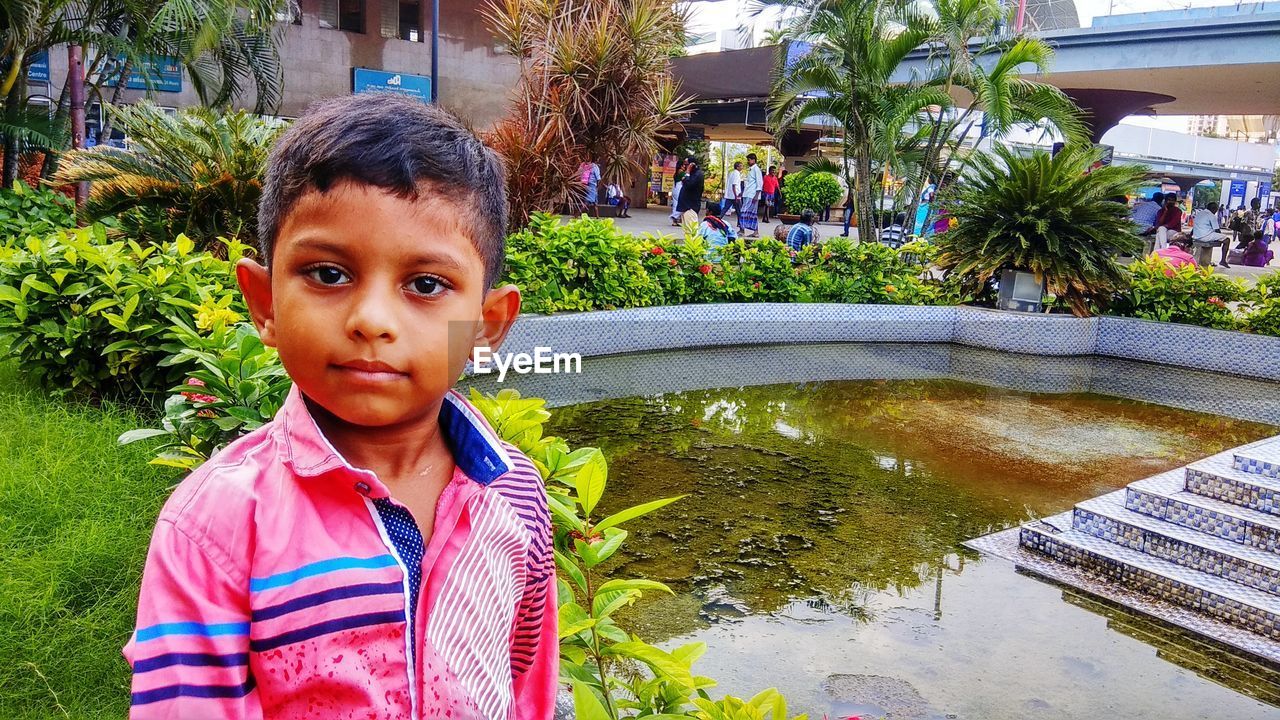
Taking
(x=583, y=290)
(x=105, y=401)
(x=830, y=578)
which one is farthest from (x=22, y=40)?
(x=830, y=578)

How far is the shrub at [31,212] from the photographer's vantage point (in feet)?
23.9

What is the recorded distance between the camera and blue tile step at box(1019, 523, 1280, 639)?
376 centimetres

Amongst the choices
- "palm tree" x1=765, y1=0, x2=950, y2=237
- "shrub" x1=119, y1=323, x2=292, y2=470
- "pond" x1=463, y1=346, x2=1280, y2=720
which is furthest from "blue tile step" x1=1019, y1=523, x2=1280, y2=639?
"palm tree" x1=765, y1=0, x2=950, y2=237

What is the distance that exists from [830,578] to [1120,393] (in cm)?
540

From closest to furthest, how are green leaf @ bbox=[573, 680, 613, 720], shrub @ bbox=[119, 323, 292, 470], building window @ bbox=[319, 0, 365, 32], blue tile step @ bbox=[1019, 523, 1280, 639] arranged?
green leaf @ bbox=[573, 680, 613, 720]
shrub @ bbox=[119, 323, 292, 470]
blue tile step @ bbox=[1019, 523, 1280, 639]
building window @ bbox=[319, 0, 365, 32]

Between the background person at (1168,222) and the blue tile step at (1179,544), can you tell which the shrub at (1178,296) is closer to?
the blue tile step at (1179,544)

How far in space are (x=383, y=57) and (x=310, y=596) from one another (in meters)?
21.4

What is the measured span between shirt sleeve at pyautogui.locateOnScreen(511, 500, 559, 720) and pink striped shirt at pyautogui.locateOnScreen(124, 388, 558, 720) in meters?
0.12

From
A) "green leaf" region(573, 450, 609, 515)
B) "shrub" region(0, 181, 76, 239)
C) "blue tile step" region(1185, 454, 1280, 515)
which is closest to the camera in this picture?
"green leaf" region(573, 450, 609, 515)

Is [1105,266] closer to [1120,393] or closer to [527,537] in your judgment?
[1120,393]

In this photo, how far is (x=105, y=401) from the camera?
3.86 meters

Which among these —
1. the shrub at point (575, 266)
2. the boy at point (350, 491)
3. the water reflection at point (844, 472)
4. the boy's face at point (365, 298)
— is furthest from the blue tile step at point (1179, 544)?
the shrub at point (575, 266)

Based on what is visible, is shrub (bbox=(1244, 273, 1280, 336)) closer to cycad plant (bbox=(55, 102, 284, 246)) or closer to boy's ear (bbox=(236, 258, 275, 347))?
cycad plant (bbox=(55, 102, 284, 246))

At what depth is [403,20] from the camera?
68.5 ft
